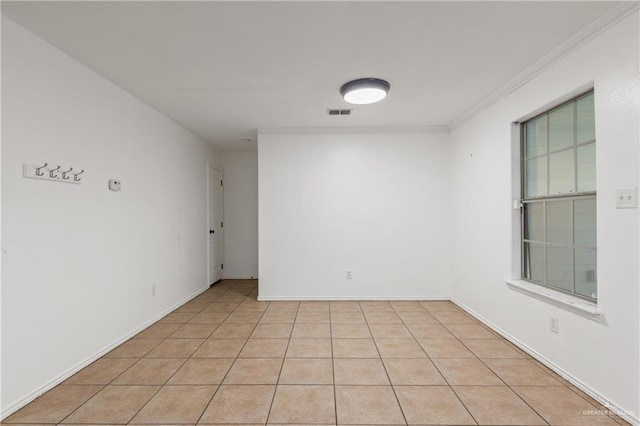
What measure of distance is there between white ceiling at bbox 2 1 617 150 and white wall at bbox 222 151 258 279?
8.05ft

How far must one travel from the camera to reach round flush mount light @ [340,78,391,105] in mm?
2770

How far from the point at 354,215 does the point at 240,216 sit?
2502 mm

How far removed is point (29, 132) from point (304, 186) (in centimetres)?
290

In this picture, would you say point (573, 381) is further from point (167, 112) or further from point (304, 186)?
point (167, 112)

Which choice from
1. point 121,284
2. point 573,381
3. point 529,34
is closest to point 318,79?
point 529,34

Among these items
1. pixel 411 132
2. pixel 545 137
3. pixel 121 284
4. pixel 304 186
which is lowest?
pixel 121 284

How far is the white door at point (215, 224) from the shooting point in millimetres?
5211

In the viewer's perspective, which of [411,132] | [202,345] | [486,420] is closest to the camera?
[486,420]

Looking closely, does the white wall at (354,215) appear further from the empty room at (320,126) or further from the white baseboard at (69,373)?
the white baseboard at (69,373)

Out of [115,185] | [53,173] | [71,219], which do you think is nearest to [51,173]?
[53,173]

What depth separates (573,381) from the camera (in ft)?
7.08

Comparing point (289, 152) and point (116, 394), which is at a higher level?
point (289, 152)

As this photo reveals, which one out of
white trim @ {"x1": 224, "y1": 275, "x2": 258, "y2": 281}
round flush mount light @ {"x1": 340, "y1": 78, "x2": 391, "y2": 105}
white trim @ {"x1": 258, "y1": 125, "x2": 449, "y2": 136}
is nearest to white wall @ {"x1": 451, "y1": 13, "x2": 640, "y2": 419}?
white trim @ {"x1": 258, "y1": 125, "x2": 449, "y2": 136}

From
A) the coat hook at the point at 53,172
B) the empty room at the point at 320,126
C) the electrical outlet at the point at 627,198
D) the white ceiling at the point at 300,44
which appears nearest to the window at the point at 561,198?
the empty room at the point at 320,126
